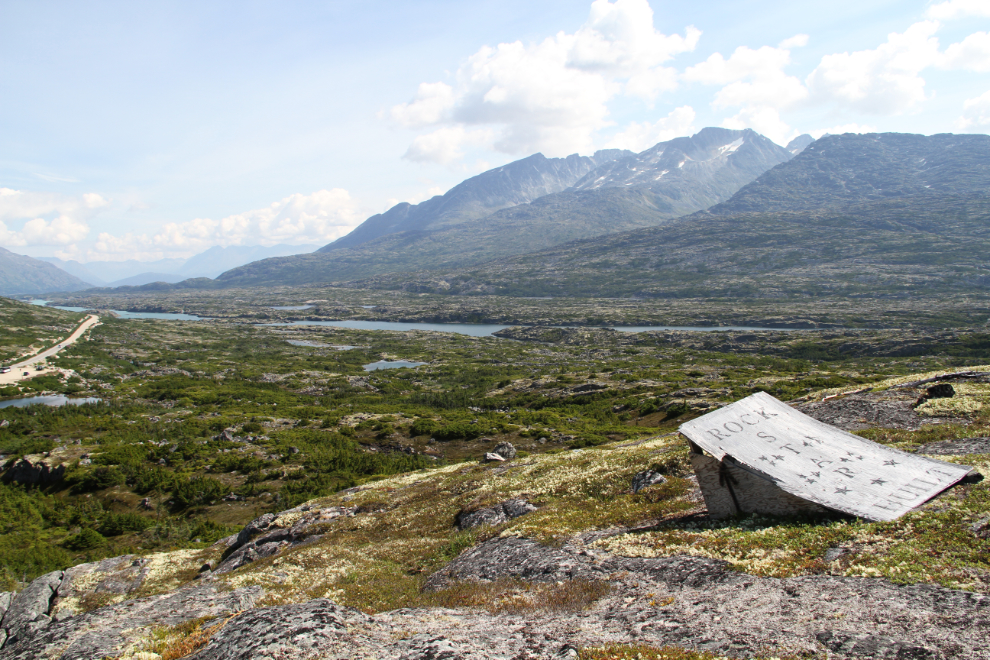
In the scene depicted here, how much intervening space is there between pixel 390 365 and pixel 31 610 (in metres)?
126

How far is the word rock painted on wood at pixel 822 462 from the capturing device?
15156 mm

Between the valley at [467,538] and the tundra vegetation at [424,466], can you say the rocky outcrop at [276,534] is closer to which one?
the valley at [467,538]

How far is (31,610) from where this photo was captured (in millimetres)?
19812

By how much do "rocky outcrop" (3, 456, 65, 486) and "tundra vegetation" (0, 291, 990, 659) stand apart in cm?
82

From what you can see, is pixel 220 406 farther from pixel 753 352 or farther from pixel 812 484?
pixel 753 352

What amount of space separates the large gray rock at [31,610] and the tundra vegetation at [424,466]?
4.74 meters

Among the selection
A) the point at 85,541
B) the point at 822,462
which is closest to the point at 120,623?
the point at 822,462

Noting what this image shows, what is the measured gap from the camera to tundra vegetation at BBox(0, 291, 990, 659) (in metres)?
14.7

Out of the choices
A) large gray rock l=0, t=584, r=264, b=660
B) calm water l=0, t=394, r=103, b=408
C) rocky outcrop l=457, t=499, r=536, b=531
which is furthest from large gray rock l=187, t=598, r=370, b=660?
calm water l=0, t=394, r=103, b=408

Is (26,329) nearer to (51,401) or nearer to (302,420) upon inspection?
(51,401)

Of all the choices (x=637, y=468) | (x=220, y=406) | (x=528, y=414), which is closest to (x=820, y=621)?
(x=637, y=468)

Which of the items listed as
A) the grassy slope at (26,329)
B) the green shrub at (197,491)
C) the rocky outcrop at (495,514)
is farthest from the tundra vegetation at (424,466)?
the grassy slope at (26,329)

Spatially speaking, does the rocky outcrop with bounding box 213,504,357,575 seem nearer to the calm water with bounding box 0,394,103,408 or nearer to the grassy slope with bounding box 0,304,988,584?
the grassy slope with bounding box 0,304,988,584

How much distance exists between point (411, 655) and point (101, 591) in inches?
924
